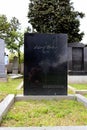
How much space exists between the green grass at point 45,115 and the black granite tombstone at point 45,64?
4.73ft

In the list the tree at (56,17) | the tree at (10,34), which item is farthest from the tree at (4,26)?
the tree at (56,17)

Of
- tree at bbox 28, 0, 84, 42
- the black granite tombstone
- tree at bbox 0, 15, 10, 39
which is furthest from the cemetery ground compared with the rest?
tree at bbox 0, 15, 10, 39

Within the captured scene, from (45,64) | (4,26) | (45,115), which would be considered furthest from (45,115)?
(4,26)

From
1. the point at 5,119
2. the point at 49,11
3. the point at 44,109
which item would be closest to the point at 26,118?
the point at 5,119

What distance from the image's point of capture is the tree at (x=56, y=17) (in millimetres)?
26828

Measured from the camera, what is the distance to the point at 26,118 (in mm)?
6156

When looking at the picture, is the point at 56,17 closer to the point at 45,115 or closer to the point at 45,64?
the point at 45,64

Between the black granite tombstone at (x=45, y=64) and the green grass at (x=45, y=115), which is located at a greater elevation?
the black granite tombstone at (x=45, y=64)

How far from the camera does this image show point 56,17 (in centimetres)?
2684

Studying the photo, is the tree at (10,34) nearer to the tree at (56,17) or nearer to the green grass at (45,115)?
the tree at (56,17)

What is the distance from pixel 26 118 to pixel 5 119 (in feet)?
1.34

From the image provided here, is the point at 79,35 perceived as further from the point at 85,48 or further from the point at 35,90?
the point at 35,90

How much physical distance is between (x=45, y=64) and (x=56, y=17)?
17753 mm

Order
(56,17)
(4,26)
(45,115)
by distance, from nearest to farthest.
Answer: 1. (45,115)
2. (56,17)
3. (4,26)
